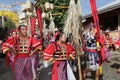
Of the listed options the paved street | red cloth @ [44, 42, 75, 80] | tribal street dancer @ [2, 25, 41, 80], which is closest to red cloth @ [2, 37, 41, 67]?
tribal street dancer @ [2, 25, 41, 80]

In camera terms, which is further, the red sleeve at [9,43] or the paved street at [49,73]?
the paved street at [49,73]

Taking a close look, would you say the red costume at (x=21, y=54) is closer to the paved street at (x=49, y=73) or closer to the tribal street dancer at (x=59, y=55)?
the tribal street dancer at (x=59, y=55)

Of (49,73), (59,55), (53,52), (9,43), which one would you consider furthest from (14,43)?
(49,73)

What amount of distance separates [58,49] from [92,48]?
239cm

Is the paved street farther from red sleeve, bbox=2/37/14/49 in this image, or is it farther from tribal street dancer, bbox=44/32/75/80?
red sleeve, bbox=2/37/14/49

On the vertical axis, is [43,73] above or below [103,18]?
below

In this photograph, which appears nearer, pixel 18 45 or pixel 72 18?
pixel 18 45

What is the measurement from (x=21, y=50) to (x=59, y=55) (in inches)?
39.6

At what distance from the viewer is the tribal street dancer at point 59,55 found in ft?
26.5

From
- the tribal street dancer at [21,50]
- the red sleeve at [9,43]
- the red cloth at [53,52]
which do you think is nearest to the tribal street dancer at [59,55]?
the red cloth at [53,52]

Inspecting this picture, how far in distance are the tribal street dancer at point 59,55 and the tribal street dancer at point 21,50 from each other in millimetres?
517

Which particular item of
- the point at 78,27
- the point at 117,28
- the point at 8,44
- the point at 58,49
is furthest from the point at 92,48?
the point at 117,28

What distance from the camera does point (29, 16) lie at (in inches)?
635

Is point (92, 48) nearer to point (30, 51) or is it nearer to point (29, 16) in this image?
point (30, 51)
